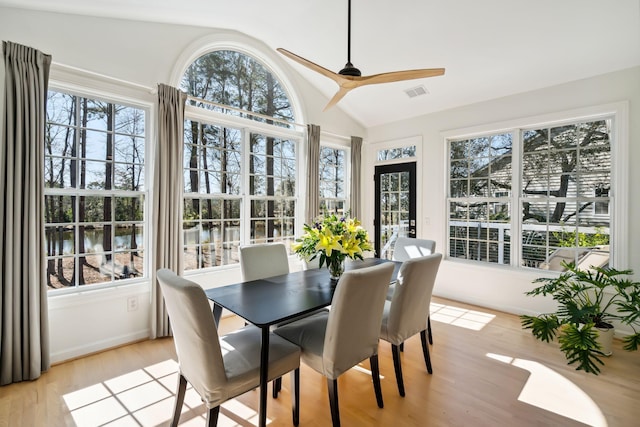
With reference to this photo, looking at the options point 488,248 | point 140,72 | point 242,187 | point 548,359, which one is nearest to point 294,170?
point 242,187

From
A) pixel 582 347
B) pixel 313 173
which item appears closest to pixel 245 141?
pixel 313 173

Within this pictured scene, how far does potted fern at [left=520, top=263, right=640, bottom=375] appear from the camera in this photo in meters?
2.53

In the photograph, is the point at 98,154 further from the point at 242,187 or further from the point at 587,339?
the point at 587,339

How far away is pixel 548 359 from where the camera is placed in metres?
2.69

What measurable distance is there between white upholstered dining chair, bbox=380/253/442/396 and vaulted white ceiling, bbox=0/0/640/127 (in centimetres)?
239

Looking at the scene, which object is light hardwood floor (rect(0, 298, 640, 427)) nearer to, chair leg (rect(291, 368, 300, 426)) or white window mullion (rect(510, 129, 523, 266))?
chair leg (rect(291, 368, 300, 426))

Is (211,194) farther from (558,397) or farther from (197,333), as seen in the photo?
(558,397)

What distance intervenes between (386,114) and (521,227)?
2.52m

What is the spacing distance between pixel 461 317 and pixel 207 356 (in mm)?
3203

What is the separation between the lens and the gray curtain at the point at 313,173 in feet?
14.5

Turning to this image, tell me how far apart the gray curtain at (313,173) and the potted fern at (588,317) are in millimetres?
2811

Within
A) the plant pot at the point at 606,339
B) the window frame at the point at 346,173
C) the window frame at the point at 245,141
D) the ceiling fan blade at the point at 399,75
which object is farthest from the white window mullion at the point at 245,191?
the plant pot at the point at 606,339

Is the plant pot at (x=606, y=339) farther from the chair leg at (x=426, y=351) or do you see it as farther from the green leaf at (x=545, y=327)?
the chair leg at (x=426, y=351)

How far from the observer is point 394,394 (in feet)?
7.13
